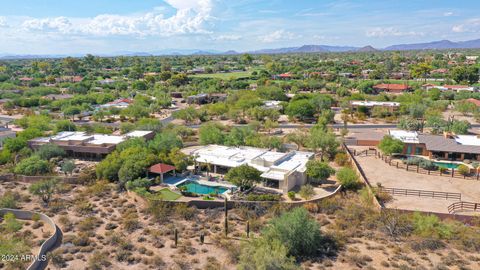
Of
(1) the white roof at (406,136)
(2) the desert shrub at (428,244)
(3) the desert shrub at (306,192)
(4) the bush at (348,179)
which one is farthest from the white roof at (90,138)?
(2) the desert shrub at (428,244)

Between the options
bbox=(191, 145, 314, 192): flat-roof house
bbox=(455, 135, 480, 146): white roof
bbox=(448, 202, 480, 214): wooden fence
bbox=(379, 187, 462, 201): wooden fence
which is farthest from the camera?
bbox=(455, 135, 480, 146): white roof

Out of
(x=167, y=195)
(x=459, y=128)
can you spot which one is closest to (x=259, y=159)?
(x=167, y=195)

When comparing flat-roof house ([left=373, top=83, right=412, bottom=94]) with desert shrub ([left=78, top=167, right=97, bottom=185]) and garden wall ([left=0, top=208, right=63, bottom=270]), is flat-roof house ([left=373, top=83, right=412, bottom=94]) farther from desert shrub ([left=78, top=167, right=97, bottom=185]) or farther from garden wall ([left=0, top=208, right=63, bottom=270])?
garden wall ([left=0, top=208, right=63, bottom=270])

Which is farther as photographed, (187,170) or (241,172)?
(187,170)

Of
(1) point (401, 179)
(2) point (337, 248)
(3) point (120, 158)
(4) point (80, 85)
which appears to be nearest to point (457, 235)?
(2) point (337, 248)

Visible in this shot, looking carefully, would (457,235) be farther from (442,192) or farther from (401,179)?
(401,179)

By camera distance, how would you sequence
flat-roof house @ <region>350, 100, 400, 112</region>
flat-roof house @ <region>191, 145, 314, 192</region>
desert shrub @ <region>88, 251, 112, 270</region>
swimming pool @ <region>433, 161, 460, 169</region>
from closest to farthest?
desert shrub @ <region>88, 251, 112, 270</region> → flat-roof house @ <region>191, 145, 314, 192</region> → swimming pool @ <region>433, 161, 460, 169</region> → flat-roof house @ <region>350, 100, 400, 112</region>

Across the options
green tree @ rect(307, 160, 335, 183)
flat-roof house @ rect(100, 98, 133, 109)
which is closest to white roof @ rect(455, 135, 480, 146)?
green tree @ rect(307, 160, 335, 183)
